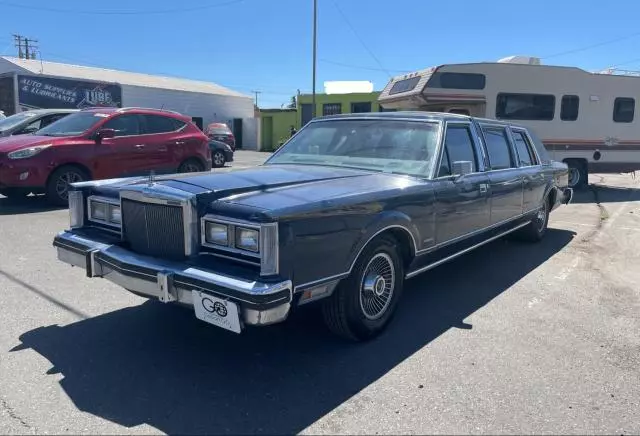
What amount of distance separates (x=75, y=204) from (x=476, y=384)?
127 inches

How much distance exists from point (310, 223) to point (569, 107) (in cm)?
1209

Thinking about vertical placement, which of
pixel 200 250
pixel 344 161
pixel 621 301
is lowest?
pixel 621 301

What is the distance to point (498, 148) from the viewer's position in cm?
598

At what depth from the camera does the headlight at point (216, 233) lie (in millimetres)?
3184

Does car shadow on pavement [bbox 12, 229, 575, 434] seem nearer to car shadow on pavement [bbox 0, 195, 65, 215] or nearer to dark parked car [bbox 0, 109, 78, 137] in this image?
car shadow on pavement [bbox 0, 195, 65, 215]

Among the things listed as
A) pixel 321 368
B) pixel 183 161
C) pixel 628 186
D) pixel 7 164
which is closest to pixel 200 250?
pixel 321 368

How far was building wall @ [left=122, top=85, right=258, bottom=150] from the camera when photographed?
1305 inches

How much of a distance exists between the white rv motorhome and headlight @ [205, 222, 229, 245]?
31.0 ft

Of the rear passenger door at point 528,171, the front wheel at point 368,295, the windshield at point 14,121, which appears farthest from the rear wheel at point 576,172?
the windshield at point 14,121

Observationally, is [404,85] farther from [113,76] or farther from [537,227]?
[113,76]

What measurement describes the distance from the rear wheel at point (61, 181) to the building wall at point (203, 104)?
81.1ft

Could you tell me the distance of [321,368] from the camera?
346cm

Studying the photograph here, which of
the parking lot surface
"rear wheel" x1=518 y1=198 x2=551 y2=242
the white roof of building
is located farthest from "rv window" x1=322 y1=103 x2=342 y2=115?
the parking lot surface

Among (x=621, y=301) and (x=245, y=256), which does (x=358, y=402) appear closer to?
(x=245, y=256)
